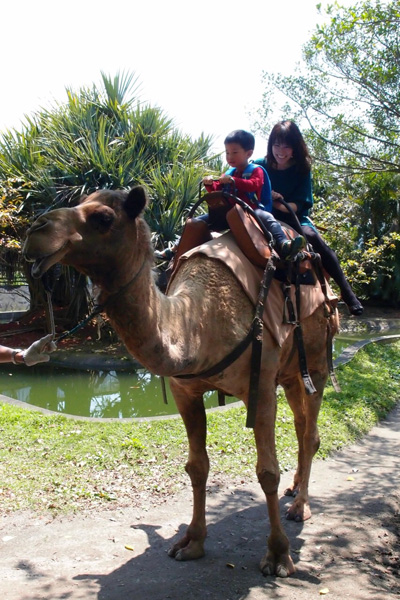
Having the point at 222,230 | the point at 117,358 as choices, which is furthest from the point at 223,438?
the point at 117,358

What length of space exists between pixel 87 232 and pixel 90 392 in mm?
8429

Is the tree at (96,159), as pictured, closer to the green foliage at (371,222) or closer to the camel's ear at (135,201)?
the green foliage at (371,222)

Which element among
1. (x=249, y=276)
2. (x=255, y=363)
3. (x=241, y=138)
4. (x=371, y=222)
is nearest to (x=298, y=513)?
(x=255, y=363)

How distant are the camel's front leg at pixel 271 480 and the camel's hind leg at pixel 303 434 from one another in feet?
2.96

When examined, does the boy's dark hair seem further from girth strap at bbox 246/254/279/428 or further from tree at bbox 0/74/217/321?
tree at bbox 0/74/217/321

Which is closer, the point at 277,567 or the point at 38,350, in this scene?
the point at 38,350

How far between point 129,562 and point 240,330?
1.84m

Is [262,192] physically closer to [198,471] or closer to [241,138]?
[241,138]

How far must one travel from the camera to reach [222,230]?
14.1ft

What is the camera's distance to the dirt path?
140 inches

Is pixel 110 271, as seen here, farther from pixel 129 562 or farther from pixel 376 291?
pixel 376 291

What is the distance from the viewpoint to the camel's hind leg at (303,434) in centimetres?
475

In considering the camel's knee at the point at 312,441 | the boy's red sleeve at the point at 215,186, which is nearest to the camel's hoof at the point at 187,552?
the camel's knee at the point at 312,441

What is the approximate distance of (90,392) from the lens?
10727 millimetres
